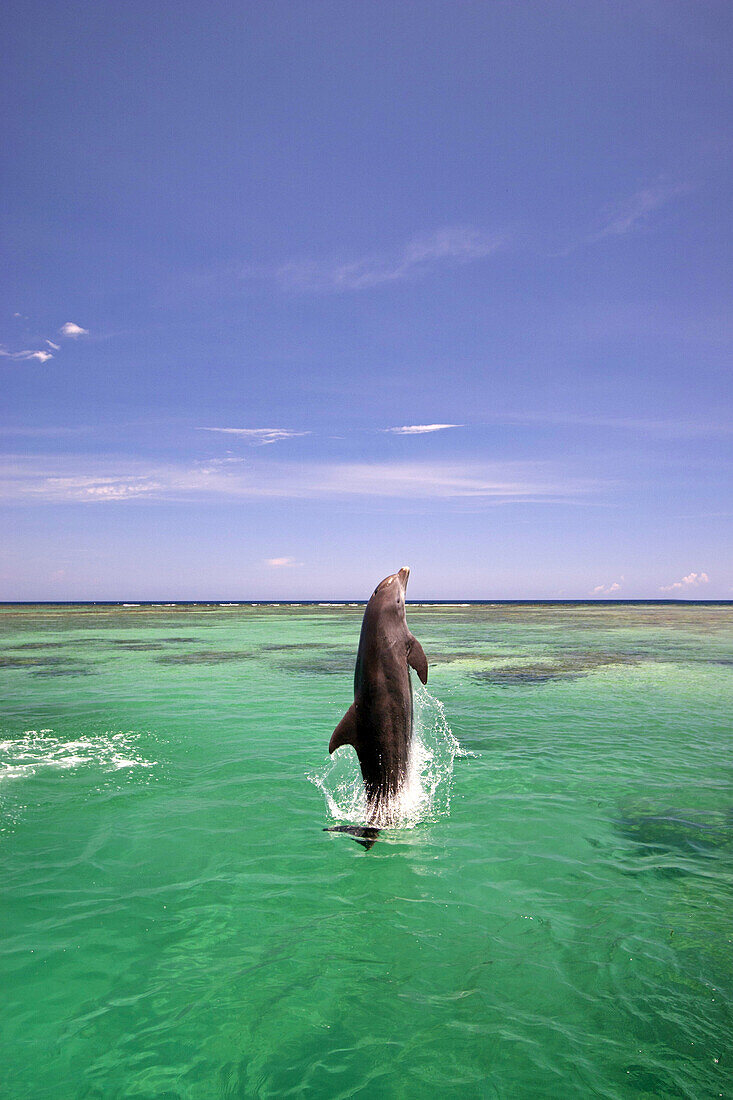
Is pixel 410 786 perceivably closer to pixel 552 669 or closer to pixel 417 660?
pixel 417 660

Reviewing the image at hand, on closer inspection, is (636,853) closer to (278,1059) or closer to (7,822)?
(278,1059)

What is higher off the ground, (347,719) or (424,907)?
(347,719)

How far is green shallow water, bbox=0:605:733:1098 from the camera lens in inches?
160

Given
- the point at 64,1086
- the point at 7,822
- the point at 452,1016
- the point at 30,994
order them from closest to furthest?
1. the point at 64,1086
2. the point at 452,1016
3. the point at 30,994
4. the point at 7,822

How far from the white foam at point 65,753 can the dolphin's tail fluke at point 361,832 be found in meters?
4.45

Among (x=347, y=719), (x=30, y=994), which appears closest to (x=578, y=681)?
(x=347, y=719)

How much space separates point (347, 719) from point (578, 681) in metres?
15.0

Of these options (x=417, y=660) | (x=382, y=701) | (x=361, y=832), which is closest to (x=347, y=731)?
(x=382, y=701)

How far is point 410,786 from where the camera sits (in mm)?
8031

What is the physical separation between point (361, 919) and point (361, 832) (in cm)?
170

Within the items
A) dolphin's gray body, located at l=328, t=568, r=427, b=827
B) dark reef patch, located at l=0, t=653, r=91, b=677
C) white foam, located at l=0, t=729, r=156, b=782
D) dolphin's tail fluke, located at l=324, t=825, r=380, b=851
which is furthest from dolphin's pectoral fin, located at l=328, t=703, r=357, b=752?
dark reef patch, located at l=0, t=653, r=91, b=677

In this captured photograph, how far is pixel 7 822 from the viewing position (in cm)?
802

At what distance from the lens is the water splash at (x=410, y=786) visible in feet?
25.4

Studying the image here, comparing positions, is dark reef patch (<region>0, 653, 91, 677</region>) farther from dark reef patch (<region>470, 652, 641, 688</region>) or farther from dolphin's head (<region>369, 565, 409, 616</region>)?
dolphin's head (<region>369, 565, 409, 616</region>)
